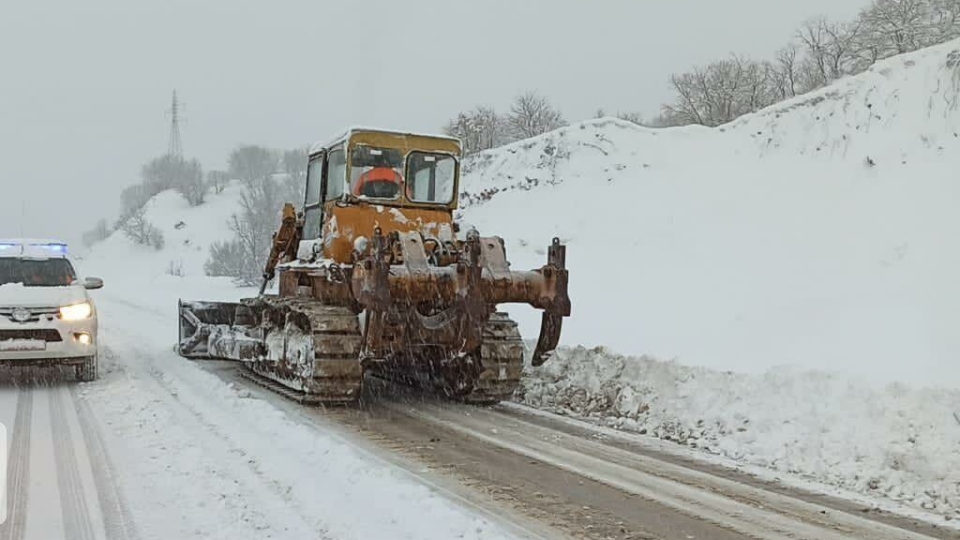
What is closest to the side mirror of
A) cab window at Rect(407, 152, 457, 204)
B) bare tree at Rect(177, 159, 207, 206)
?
cab window at Rect(407, 152, 457, 204)

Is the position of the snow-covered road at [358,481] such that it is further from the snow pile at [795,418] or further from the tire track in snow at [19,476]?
the snow pile at [795,418]

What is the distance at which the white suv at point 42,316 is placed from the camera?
10266 mm

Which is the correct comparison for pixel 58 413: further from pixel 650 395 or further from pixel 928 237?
pixel 928 237

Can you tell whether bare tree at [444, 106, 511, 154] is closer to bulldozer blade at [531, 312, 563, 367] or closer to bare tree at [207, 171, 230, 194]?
bulldozer blade at [531, 312, 563, 367]

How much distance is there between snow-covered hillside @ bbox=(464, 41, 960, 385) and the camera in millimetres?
11852

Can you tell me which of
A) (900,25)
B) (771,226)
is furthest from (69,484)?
(900,25)

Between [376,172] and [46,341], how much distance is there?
14.6ft

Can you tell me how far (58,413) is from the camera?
9.05 m

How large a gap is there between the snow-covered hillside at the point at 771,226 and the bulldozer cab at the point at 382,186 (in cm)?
383

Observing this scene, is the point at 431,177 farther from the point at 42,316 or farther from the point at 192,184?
the point at 192,184

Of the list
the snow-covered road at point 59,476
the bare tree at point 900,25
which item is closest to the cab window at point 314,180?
the snow-covered road at point 59,476

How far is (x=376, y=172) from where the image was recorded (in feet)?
35.1

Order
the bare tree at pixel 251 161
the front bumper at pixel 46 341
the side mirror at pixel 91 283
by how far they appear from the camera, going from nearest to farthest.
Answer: the front bumper at pixel 46 341, the side mirror at pixel 91 283, the bare tree at pixel 251 161

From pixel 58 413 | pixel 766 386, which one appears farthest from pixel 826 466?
pixel 58 413
